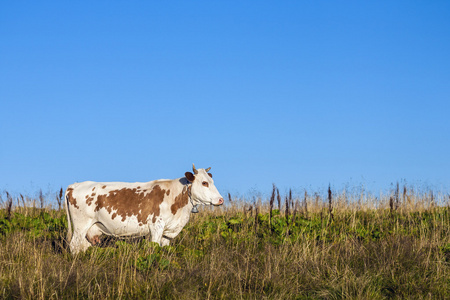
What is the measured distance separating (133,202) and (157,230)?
77cm

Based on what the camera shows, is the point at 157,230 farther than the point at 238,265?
Yes

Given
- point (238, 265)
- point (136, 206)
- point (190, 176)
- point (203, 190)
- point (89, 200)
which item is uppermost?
point (190, 176)

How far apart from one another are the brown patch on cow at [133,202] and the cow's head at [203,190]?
24.9 inches

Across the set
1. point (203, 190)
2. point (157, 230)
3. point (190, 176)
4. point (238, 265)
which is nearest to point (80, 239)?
point (157, 230)

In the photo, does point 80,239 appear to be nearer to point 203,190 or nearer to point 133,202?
point 133,202

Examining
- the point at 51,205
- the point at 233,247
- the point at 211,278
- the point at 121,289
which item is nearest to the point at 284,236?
the point at 233,247

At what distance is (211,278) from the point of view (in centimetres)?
666

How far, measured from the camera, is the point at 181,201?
9367 mm

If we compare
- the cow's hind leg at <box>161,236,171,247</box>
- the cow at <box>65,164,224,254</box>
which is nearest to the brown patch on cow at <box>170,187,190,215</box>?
the cow at <box>65,164,224,254</box>

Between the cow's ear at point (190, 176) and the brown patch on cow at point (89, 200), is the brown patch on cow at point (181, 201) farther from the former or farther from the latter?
the brown patch on cow at point (89, 200)

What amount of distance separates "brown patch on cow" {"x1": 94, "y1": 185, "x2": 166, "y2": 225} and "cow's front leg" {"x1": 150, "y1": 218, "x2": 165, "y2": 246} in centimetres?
9

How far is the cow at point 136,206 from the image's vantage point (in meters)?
9.14

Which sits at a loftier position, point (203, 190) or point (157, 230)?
point (203, 190)

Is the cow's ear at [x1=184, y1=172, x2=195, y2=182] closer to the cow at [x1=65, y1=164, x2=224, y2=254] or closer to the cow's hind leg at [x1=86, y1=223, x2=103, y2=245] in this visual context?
the cow at [x1=65, y1=164, x2=224, y2=254]
